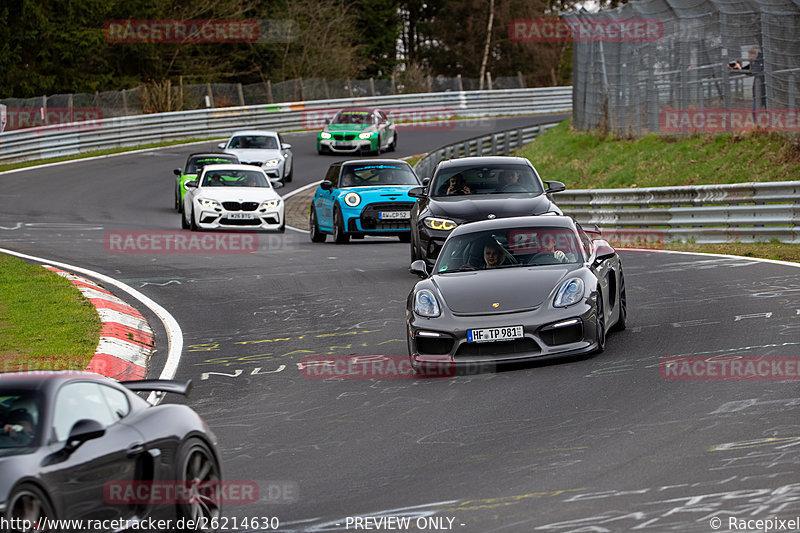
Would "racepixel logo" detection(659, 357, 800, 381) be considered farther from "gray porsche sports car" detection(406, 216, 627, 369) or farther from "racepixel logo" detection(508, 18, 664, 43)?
"racepixel logo" detection(508, 18, 664, 43)

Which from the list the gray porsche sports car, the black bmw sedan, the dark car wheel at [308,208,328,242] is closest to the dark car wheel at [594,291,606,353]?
the gray porsche sports car

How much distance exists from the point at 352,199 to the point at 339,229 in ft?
2.28

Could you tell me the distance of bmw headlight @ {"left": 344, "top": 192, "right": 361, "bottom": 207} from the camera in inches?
915

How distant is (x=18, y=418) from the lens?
565 centimetres

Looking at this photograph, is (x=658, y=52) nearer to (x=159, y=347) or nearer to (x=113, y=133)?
(x=159, y=347)

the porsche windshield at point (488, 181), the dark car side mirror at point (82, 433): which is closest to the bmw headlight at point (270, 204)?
the porsche windshield at point (488, 181)

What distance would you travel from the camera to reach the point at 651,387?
938cm

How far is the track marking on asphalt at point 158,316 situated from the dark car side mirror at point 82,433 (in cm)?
422

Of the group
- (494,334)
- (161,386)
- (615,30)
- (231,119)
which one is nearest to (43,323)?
(494,334)

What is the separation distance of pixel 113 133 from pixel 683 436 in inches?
1627

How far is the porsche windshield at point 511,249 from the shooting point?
38.1 ft

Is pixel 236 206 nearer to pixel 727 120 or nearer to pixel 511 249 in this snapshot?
pixel 727 120

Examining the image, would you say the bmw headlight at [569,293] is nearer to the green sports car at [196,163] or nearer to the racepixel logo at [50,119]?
the green sports car at [196,163]

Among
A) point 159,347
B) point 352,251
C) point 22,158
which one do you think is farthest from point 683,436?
point 22,158
